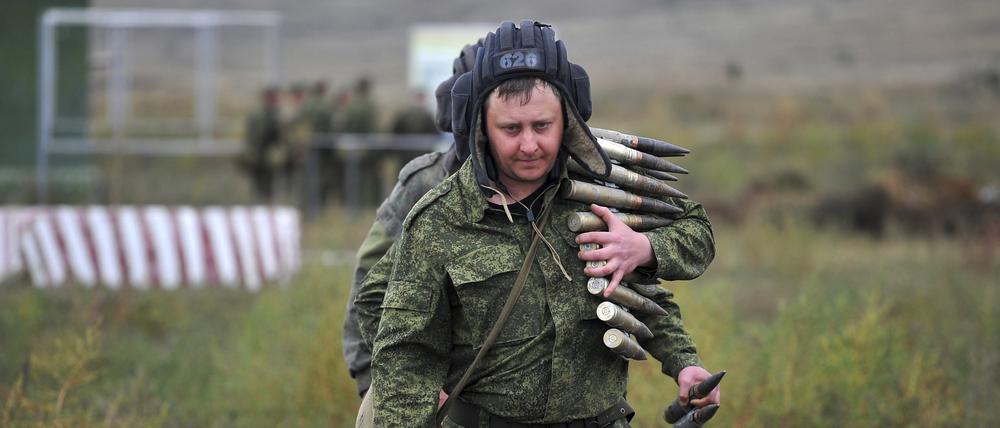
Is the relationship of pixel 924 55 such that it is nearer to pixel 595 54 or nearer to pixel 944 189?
A: pixel 595 54

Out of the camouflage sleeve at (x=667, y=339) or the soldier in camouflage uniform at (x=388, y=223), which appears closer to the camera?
the camouflage sleeve at (x=667, y=339)

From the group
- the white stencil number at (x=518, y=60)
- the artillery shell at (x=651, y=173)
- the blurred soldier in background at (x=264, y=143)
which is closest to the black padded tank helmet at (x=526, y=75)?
the white stencil number at (x=518, y=60)

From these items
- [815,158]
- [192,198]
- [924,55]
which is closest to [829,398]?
[192,198]

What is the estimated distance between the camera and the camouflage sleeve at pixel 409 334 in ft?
12.5

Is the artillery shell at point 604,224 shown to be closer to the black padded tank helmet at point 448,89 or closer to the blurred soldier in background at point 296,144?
the black padded tank helmet at point 448,89

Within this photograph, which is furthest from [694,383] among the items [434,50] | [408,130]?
[434,50]

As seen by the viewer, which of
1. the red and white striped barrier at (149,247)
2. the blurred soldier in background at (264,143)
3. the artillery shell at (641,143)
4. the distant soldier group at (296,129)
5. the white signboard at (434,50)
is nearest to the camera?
the artillery shell at (641,143)

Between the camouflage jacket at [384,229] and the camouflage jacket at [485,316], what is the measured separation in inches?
31.4

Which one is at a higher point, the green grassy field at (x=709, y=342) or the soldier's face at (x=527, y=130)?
the soldier's face at (x=527, y=130)

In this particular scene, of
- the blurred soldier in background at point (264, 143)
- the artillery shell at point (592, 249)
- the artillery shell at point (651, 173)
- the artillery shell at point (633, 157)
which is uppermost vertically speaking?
the artillery shell at point (633, 157)

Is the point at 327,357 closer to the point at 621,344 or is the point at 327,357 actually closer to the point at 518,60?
the point at 621,344

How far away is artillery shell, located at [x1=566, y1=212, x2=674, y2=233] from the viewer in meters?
3.88

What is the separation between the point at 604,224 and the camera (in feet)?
12.9

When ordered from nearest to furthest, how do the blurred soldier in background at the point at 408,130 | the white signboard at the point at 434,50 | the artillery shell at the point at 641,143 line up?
the artillery shell at the point at 641,143 < the blurred soldier in background at the point at 408,130 < the white signboard at the point at 434,50
